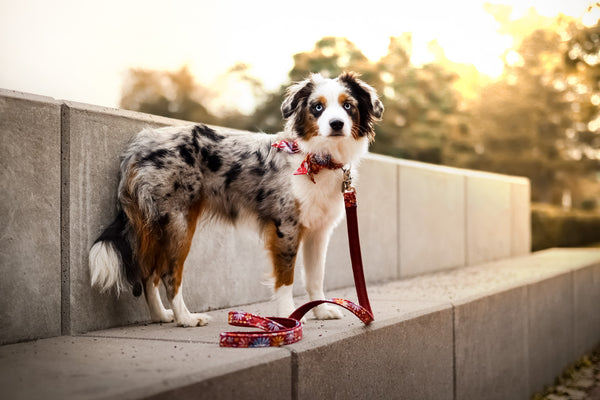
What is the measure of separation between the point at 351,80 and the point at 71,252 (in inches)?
81.3

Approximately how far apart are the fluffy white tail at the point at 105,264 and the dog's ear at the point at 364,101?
177 cm

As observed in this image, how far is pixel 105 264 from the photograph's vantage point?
Answer: 137 inches

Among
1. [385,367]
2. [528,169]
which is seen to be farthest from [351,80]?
[528,169]

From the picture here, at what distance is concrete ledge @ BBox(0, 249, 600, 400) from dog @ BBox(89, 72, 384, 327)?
349 millimetres

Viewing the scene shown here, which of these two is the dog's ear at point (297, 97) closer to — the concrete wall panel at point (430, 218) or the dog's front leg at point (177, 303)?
the dog's front leg at point (177, 303)

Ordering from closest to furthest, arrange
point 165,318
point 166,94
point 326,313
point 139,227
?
1. point 139,227
2. point 165,318
3. point 326,313
4. point 166,94

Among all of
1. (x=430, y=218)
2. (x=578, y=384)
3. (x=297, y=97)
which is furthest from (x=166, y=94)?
(x=297, y=97)

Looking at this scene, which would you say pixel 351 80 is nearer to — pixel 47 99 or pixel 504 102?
pixel 47 99

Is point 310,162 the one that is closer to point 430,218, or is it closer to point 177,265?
point 177,265

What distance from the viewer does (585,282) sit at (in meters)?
8.67

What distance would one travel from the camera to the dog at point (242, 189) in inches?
143

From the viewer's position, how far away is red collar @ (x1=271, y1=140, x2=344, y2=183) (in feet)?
12.8

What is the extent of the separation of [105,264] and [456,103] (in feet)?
103

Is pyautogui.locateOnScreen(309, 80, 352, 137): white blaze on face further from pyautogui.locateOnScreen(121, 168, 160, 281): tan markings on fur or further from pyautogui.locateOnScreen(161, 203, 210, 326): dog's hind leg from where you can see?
pyautogui.locateOnScreen(121, 168, 160, 281): tan markings on fur
